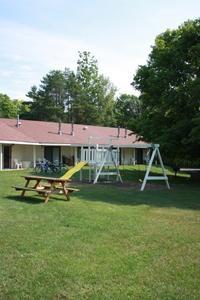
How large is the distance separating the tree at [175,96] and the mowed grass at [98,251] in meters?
10.8

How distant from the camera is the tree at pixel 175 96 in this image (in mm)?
23609

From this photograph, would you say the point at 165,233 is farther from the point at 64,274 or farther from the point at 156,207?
the point at 156,207

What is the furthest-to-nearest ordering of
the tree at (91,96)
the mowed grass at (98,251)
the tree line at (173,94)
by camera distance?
1. the tree at (91,96)
2. the tree line at (173,94)
3. the mowed grass at (98,251)

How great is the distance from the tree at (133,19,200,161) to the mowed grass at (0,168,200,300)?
1082 cm

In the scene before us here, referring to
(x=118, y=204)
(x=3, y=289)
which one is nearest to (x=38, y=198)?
(x=118, y=204)

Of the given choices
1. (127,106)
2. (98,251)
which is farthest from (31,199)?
(127,106)

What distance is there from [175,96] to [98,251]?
18.1 metres

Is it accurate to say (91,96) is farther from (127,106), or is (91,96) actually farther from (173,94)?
(173,94)

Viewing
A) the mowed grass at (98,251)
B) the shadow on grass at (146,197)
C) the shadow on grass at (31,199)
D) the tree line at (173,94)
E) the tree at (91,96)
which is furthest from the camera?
the tree at (91,96)

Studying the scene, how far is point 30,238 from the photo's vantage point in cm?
835

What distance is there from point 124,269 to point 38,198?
8810 millimetres

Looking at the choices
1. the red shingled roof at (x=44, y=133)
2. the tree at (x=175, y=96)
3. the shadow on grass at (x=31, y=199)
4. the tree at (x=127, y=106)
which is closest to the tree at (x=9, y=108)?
the tree at (x=127, y=106)

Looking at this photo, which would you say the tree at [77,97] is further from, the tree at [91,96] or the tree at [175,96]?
the tree at [175,96]

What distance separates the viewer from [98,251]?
7492 millimetres
